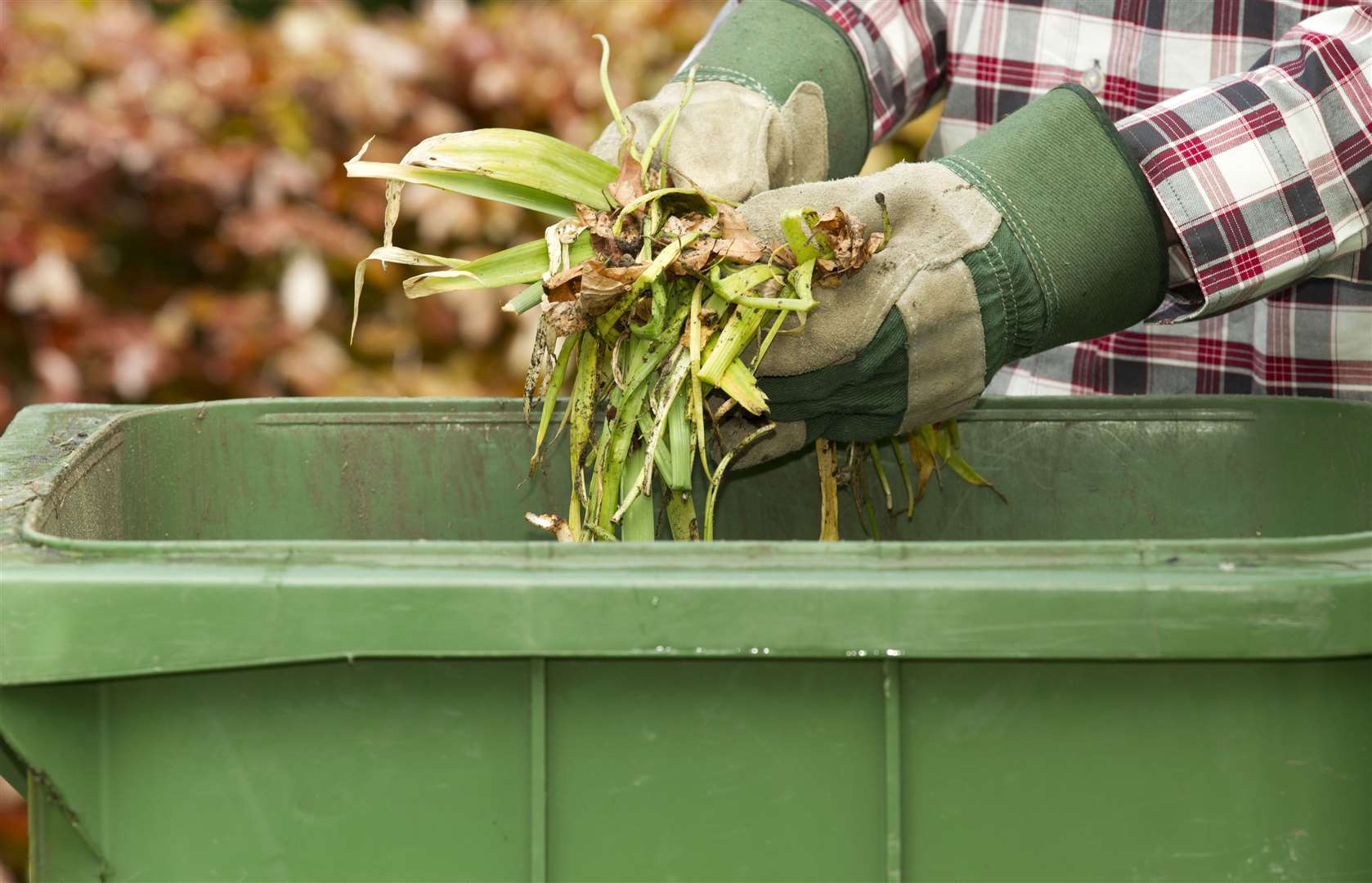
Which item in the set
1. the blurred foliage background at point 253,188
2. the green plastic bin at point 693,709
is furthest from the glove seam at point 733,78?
the blurred foliage background at point 253,188

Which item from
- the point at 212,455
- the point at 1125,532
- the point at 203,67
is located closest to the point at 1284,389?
the point at 1125,532

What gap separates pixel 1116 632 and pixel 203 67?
279 centimetres

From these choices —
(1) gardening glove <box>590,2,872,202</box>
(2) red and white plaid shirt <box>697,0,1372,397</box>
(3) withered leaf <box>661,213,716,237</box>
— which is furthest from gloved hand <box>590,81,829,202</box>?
(2) red and white plaid shirt <box>697,0,1372,397</box>

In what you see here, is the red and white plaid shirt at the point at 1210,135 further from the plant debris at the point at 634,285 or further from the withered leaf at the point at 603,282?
the withered leaf at the point at 603,282

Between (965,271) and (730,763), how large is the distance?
0.59 m

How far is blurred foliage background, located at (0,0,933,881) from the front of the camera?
3.18 m

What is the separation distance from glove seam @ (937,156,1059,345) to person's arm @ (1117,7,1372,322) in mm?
174

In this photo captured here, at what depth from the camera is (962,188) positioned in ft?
4.92

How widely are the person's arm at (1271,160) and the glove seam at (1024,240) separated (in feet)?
0.57

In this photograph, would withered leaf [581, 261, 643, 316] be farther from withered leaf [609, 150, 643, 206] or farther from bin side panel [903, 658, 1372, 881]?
bin side panel [903, 658, 1372, 881]

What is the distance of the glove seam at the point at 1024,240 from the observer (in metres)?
1.49

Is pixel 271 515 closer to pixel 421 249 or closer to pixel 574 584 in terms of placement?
pixel 574 584

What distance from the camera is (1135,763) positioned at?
112 centimetres

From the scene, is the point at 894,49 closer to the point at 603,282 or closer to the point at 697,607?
the point at 603,282
